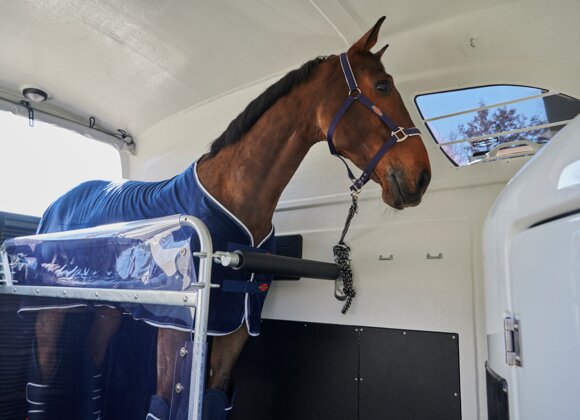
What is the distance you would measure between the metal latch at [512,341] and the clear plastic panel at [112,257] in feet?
2.26

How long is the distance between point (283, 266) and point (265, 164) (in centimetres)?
45

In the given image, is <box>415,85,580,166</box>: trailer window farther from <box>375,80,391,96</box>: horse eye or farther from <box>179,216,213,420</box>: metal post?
<box>179,216,213,420</box>: metal post

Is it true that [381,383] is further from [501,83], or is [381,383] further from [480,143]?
[501,83]

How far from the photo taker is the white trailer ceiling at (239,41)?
4.72 feet

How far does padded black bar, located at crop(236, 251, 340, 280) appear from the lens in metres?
1.03

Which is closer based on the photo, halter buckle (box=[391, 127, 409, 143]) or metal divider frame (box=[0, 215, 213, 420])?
metal divider frame (box=[0, 215, 213, 420])

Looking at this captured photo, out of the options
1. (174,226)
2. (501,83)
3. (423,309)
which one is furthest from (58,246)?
(501,83)

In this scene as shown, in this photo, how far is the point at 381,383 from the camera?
1.54 metres

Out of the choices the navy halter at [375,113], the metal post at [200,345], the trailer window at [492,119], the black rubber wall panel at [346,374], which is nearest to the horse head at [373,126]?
the navy halter at [375,113]

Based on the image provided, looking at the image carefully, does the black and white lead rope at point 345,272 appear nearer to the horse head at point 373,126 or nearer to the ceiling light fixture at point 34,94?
the horse head at point 373,126

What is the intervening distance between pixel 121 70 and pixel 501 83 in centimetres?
196

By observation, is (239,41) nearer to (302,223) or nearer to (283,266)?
(302,223)

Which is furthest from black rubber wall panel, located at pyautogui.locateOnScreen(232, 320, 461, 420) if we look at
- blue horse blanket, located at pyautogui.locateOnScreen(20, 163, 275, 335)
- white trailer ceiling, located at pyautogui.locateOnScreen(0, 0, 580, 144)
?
white trailer ceiling, located at pyautogui.locateOnScreen(0, 0, 580, 144)

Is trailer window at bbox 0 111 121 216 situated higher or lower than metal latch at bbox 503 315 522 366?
higher
